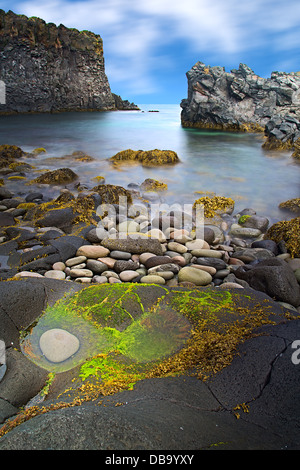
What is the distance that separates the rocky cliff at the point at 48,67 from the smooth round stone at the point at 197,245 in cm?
4877

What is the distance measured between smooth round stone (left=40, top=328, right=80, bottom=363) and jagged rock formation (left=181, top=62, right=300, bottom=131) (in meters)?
30.0

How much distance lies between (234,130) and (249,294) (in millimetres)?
28942

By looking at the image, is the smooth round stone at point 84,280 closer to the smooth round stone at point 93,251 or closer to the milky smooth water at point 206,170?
the smooth round stone at point 93,251

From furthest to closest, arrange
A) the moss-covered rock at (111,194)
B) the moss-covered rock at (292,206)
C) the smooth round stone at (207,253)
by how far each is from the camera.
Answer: the moss-covered rock at (111,194), the moss-covered rock at (292,206), the smooth round stone at (207,253)

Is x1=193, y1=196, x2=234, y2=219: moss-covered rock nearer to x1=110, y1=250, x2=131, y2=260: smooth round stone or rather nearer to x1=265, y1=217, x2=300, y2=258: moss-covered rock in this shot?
x1=265, y1=217, x2=300, y2=258: moss-covered rock

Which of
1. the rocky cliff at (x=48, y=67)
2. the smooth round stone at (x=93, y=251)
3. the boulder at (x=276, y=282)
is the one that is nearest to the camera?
the boulder at (x=276, y=282)

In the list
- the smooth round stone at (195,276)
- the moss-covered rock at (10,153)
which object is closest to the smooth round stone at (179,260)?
the smooth round stone at (195,276)

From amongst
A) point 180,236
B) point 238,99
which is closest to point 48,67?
point 238,99

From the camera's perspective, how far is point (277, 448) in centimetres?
115

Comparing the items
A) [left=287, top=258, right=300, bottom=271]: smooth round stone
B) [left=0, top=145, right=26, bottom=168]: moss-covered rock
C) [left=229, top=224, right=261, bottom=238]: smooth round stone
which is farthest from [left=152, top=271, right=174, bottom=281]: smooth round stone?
[left=0, top=145, right=26, bottom=168]: moss-covered rock

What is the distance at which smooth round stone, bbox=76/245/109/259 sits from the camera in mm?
4215

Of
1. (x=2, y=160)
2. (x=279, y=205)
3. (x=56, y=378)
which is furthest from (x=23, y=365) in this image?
(x=2, y=160)

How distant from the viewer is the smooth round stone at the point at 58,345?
2.27 m
